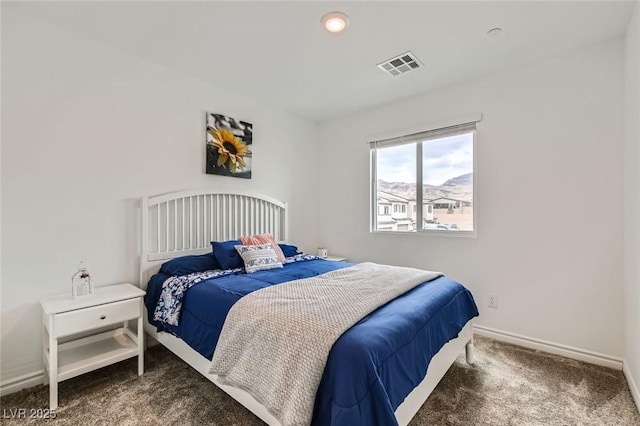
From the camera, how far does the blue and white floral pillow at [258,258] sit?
99.6 inches

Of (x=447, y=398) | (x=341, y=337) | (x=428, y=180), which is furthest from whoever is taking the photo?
(x=428, y=180)

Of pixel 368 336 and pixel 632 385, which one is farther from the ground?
pixel 368 336

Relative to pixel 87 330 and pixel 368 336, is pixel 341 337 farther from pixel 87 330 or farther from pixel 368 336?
pixel 87 330

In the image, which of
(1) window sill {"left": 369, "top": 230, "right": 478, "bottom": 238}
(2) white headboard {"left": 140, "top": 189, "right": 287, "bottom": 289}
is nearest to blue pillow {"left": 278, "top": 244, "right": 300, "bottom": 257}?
(2) white headboard {"left": 140, "top": 189, "right": 287, "bottom": 289}

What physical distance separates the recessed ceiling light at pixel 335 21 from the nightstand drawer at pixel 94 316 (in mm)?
2374

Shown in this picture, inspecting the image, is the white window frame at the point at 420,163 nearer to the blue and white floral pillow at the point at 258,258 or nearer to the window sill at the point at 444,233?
the window sill at the point at 444,233

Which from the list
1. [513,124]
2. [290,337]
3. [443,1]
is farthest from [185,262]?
[513,124]

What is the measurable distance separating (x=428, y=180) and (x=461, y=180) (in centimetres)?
35

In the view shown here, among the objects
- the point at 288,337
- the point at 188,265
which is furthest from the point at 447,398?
the point at 188,265

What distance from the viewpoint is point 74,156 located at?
2219 mm

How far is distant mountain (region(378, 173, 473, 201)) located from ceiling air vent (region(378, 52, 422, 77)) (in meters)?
1.20

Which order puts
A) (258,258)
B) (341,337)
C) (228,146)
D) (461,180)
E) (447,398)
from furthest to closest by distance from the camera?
(228,146), (461,180), (258,258), (447,398), (341,337)

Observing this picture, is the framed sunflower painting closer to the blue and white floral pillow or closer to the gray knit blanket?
the blue and white floral pillow

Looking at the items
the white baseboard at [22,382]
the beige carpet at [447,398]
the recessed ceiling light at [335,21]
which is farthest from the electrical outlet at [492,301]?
the white baseboard at [22,382]
